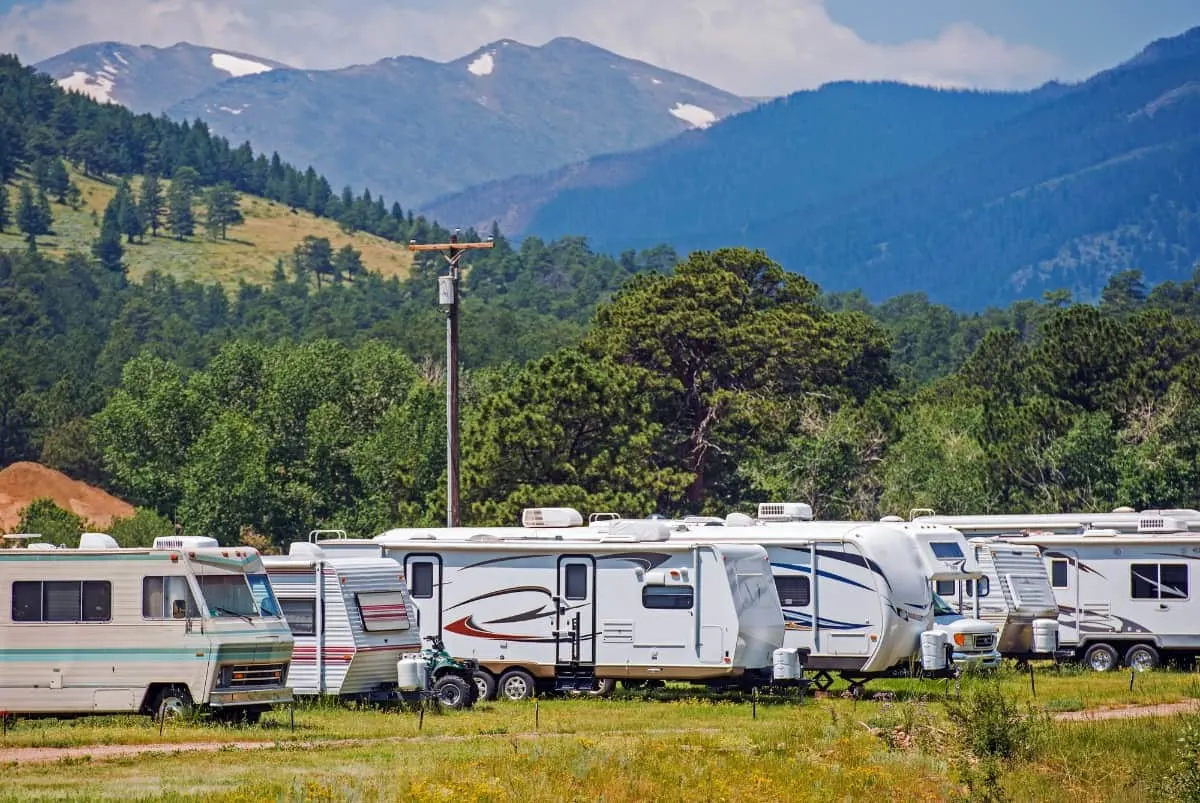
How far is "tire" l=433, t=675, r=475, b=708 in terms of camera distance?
91.2 feet

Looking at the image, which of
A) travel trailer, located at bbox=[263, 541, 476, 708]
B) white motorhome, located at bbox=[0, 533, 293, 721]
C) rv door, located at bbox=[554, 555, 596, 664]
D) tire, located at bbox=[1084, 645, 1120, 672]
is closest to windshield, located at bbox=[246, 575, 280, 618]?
white motorhome, located at bbox=[0, 533, 293, 721]

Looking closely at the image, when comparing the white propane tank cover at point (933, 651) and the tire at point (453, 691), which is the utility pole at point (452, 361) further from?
the white propane tank cover at point (933, 651)

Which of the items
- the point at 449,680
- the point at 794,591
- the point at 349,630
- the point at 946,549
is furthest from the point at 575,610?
the point at 946,549

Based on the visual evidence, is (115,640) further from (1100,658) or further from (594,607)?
(1100,658)

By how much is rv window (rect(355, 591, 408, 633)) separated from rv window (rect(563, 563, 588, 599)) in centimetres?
283

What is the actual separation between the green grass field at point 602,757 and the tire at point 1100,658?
9318 millimetres

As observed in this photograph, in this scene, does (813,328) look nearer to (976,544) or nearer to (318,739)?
(976,544)

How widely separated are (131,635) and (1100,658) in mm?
19834

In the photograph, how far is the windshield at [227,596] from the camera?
24562 millimetres

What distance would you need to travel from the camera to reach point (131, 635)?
24359mm

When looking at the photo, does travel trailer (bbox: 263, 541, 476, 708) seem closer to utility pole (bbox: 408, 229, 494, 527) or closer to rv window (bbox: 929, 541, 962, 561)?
rv window (bbox: 929, 541, 962, 561)

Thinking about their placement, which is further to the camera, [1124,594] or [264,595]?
[1124,594]

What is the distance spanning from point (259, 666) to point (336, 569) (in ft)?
9.23

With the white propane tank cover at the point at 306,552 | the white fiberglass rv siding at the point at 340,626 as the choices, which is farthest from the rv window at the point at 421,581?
the white propane tank cover at the point at 306,552
